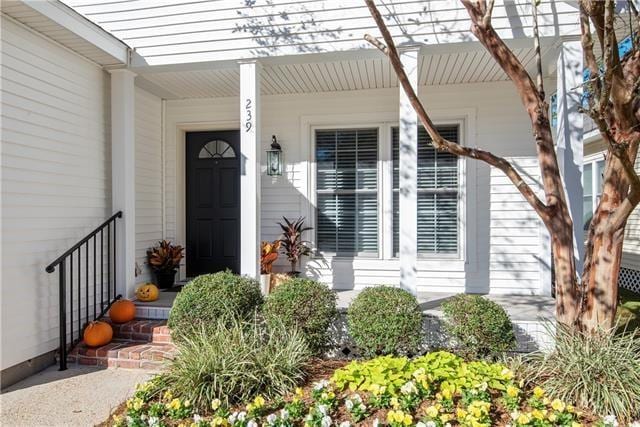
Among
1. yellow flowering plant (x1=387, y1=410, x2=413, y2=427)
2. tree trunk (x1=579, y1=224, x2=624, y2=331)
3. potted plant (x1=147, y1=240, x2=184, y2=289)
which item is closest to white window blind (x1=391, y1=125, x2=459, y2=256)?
tree trunk (x1=579, y1=224, x2=624, y2=331)

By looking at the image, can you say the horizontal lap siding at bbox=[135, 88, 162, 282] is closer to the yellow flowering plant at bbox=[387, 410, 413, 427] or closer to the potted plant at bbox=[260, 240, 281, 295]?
the potted plant at bbox=[260, 240, 281, 295]

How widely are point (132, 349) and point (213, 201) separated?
2.41 metres

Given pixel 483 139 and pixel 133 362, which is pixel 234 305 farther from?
pixel 483 139

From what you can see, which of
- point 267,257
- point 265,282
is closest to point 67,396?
point 265,282

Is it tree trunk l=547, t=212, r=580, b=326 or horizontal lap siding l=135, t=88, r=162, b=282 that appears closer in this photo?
tree trunk l=547, t=212, r=580, b=326

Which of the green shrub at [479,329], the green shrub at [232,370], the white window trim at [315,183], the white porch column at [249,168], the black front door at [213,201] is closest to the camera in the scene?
the green shrub at [232,370]

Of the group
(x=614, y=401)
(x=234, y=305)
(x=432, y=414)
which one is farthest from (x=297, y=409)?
(x=614, y=401)

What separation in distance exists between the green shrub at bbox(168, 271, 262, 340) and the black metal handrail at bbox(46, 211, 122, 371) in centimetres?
111

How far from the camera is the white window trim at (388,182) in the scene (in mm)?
5273

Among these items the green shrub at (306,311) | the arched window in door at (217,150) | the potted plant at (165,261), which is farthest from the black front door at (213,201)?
the green shrub at (306,311)

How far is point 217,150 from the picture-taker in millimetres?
5859

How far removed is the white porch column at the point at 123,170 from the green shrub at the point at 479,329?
3.51 meters

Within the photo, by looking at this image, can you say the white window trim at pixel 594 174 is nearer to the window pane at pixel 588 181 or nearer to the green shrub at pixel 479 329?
the window pane at pixel 588 181

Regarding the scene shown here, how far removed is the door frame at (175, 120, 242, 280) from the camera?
19.0 feet
